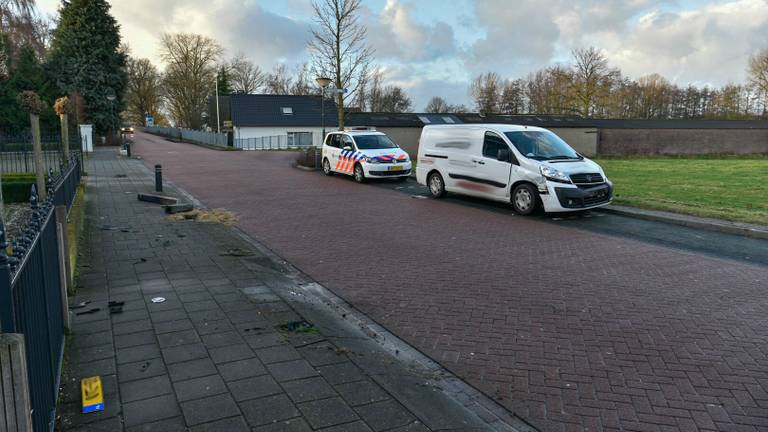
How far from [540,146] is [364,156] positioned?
6924mm

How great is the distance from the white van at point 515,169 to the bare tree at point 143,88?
66372 mm

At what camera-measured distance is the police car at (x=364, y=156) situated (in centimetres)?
1720

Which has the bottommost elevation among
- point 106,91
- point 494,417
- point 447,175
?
point 494,417

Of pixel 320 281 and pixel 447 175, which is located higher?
pixel 447 175

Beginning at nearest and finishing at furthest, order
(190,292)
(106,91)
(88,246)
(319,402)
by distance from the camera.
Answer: (319,402) → (190,292) → (88,246) → (106,91)

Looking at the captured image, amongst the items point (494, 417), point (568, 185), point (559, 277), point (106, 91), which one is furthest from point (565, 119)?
point (494, 417)

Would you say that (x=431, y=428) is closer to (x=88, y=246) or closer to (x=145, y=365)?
(x=145, y=365)

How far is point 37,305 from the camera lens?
10.0ft

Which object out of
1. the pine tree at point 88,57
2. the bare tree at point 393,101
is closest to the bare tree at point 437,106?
the bare tree at point 393,101

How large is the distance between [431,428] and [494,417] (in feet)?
1.55

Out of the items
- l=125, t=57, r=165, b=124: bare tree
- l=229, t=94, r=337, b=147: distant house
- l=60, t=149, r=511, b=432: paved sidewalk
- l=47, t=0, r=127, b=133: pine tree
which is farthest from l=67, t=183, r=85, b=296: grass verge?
l=125, t=57, r=165, b=124: bare tree

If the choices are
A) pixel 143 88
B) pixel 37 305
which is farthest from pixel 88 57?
pixel 37 305

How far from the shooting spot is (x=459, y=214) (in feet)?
38.0

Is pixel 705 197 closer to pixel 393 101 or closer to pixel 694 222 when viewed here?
pixel 694 222
